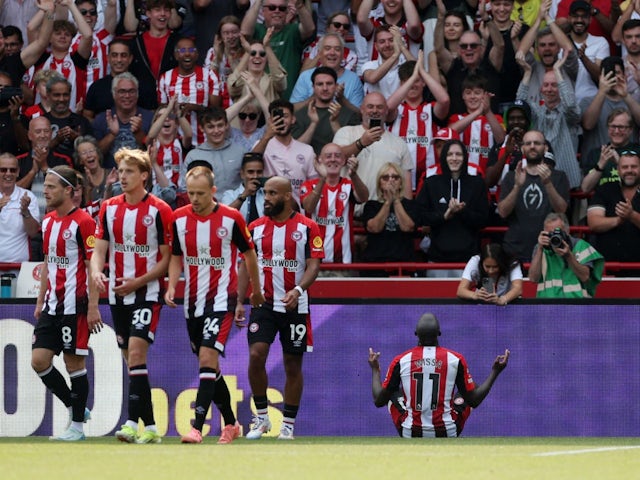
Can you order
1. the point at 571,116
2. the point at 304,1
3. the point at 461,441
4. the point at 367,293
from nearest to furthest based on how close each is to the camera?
1. the point at 461,441
2. the point at 367,293
3. the point at 571,116
4. the point at 304,1

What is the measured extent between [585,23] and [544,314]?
511 centimetres

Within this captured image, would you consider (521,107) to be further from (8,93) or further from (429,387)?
(8,93)

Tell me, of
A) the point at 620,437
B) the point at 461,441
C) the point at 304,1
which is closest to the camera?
the point at 461,441

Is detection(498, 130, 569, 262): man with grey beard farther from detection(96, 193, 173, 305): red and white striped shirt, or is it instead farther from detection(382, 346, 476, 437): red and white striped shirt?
detection(96, 193, 173, 305): red and white striped shirt

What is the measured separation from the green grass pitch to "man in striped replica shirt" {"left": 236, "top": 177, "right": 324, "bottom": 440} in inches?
28.4

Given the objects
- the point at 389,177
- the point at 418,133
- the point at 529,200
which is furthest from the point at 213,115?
the point at 529,200

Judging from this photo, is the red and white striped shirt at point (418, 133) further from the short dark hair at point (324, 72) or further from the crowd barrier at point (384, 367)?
the crowd barrier at point (384, 367)

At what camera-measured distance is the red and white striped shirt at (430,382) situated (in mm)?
11992

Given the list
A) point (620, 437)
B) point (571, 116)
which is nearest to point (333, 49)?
point (571, 116)

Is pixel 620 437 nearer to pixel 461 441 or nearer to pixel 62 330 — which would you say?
pixel 461 441

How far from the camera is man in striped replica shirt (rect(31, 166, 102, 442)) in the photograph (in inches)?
468

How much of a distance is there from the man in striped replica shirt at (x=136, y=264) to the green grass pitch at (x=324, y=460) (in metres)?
A: 0.44

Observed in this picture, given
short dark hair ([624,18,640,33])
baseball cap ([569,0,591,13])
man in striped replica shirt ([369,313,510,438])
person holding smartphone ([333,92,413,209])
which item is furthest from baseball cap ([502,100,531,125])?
man in striped replica shirt ([369,313,510,438])

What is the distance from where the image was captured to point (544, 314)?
46.5 feet
